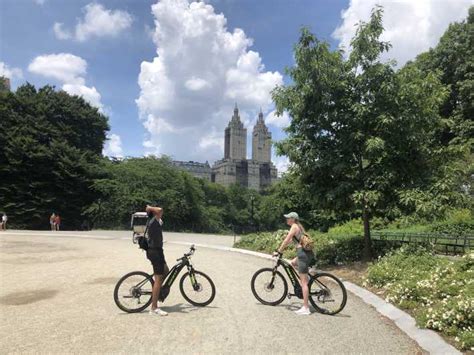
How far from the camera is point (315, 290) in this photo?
8.46m

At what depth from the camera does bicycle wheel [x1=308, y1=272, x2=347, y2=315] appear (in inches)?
327

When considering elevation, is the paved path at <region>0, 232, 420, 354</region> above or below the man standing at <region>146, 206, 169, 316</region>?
below

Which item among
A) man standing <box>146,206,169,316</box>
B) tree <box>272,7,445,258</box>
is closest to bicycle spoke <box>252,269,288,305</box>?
man standing <box>146,206,169,316</box>

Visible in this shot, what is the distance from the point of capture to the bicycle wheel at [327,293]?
8297 millimetres

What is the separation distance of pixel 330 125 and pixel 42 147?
1457 inches

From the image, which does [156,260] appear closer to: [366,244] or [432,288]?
[432,288]

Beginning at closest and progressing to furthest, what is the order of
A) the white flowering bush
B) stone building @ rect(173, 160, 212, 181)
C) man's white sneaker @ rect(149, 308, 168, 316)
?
the white flowering bush, man's white sneaker @ rect(149, 308, 168, 316), stone building @ rect(173, 160, 212, 181)

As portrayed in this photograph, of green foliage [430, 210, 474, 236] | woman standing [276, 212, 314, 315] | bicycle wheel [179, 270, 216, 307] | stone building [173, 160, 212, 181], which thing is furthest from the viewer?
stone building [173, 160, 212, 181]

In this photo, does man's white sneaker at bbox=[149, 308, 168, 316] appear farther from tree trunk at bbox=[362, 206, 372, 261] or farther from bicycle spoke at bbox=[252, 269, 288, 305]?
tree trunk at bbox=[362, 206, 372, 261]

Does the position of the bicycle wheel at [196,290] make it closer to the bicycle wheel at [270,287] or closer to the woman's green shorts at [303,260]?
the bicycle wheel at [270,287]

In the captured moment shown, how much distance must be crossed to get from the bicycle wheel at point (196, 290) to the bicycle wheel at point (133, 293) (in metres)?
0.75

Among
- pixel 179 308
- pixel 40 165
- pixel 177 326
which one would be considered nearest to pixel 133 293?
pixel 179 308

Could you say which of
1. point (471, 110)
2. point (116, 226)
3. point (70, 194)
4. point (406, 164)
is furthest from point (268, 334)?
point (70, 194)

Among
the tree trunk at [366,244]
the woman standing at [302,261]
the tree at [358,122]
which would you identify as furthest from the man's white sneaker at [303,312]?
the tree trunk at [366,244]
